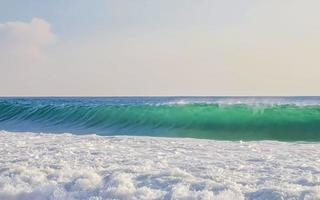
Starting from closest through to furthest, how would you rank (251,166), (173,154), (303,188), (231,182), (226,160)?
(303,188), (231,182), (251,166), (226,160), (173,154)

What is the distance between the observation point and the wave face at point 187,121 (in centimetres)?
1394

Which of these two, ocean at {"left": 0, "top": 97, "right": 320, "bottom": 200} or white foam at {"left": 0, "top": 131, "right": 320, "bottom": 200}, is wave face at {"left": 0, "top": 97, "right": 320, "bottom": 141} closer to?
ocean at {"left": 0, "top": 97, "right": 320, "bottom": 200}

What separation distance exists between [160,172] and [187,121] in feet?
36.2

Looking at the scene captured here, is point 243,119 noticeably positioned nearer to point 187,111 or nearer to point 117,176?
point 187,111

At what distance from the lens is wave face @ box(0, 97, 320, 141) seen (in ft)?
45.7

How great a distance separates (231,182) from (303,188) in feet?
2.13

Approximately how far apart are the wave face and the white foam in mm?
6258

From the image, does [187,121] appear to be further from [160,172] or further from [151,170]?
[160,172]

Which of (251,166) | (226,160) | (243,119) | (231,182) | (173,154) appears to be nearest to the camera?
(231,182)

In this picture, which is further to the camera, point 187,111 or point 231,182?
point 187,111

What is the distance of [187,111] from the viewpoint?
698 inches

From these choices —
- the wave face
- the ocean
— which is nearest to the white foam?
the ocean

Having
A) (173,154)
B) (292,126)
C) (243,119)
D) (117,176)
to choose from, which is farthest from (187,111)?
(117,176)

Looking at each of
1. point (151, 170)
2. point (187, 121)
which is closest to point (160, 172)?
point (151, 170)
